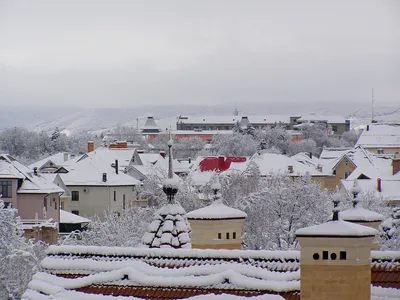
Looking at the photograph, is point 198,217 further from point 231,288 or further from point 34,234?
point 34,234

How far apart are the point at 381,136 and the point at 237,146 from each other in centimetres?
2103

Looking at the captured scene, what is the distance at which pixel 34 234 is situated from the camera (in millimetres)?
47844

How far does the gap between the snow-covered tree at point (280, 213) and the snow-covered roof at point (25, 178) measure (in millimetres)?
13807

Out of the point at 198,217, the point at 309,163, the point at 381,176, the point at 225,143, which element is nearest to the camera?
the point at 198,217

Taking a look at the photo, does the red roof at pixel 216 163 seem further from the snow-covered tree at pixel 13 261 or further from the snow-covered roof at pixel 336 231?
the snow-covered roof at pixel 336 231

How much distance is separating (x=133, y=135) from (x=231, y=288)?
571 ft

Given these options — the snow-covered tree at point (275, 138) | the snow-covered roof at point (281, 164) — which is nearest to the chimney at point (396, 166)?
the snow-covered roof at point (281, 164)

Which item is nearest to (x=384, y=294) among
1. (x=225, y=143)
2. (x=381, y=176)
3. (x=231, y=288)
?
(x=231, y=288)

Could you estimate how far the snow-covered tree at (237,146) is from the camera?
134 m

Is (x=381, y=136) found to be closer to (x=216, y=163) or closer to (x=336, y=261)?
(x=216, y=163)

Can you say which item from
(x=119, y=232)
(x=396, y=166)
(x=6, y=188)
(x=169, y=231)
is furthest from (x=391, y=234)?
(x=396, y=166)

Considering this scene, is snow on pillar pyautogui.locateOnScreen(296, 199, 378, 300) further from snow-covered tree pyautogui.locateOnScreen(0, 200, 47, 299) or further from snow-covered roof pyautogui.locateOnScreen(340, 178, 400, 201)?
snow-covered roof pyautogui.locateOnScreen(340, 178, 400, 201)

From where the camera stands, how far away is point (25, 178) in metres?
56.0

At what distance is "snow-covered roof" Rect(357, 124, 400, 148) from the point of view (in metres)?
121
